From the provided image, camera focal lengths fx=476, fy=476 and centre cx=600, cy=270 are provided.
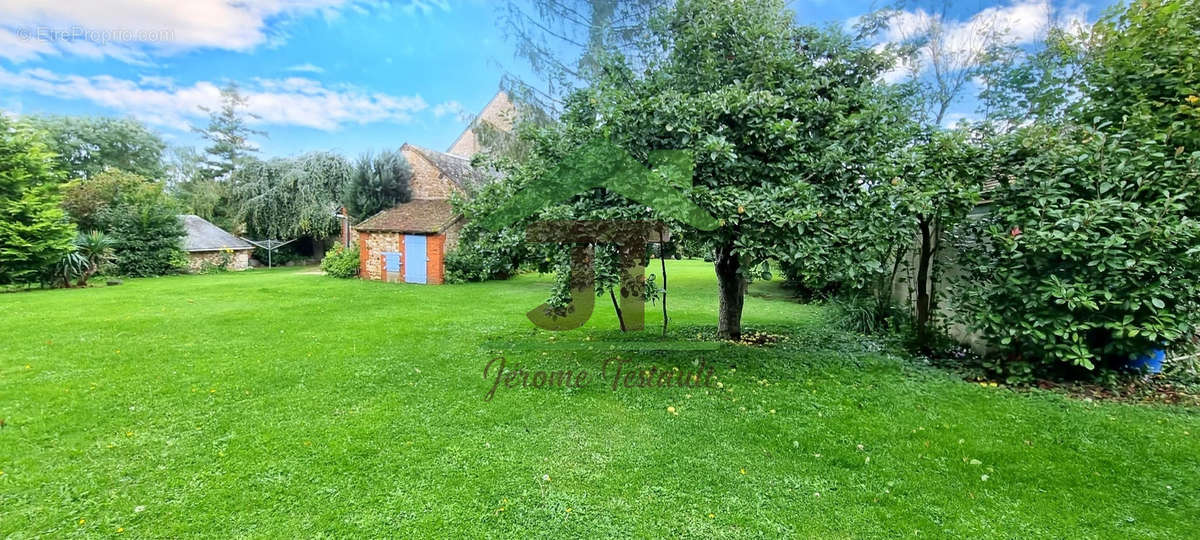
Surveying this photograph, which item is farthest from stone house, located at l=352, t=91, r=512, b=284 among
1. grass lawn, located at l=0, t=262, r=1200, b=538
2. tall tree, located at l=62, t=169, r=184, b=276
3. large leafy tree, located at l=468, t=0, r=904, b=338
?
grass lawn, located at l=0, t=262, r=1200, b=538

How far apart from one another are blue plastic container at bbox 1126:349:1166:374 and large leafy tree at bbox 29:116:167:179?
127 ft

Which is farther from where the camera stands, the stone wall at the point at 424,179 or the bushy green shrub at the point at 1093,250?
the stone wall at the point at 424,179

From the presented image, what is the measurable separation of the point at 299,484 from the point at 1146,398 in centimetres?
677

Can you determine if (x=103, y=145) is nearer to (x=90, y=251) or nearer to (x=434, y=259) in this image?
(x=90, y=251)

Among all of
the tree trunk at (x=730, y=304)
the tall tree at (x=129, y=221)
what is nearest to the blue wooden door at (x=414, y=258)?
the tall tree at (x=129, y=221)

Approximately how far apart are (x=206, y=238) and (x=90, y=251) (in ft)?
22.6

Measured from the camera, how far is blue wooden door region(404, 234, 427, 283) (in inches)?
599

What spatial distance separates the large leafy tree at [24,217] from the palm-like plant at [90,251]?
0.47 m

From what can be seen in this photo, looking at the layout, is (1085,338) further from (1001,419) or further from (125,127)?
(125,127)

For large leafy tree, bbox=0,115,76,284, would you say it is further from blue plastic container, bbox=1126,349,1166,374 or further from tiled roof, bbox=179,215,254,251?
blue plastic container, bbox=1126,349,1166,374

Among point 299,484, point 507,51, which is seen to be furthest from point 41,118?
point 299,484

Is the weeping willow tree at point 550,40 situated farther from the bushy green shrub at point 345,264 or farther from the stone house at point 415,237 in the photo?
the bushy green shrub at point 345,264

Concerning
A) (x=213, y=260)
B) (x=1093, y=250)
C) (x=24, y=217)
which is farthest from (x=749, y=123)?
(x=213, y=260)

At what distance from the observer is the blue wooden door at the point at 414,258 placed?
1523cm
